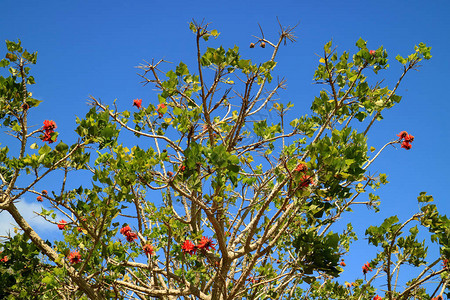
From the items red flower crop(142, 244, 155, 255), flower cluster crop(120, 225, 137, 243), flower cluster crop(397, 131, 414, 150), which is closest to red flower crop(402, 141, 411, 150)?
flower cluster crop(397, 131, 414, 150)

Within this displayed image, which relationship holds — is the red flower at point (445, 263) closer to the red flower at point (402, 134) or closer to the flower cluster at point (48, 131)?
the red flower at point (402, 134)

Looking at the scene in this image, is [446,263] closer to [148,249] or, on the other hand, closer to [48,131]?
[148,249]

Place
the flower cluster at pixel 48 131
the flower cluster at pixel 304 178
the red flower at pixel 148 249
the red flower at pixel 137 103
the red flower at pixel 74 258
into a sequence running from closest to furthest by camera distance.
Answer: the flower cluster at pixel 304 178
the flower cluster at pixel 48 131
the red flower at pixel 74 258
the red flower at pixel 148 249
the red flower at pixel 137 103

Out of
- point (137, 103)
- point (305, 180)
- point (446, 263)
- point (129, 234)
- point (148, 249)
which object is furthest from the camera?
point (137, 103)

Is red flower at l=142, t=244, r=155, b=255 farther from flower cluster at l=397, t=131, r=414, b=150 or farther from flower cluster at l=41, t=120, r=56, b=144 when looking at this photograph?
flower cluster at l=397, t=131, r=414, b=150

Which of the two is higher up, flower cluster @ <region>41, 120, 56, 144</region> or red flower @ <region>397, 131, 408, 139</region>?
red flower @ <region>397, 131, 408, 139</region>

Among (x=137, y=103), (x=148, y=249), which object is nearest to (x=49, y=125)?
(x=137, y=103)

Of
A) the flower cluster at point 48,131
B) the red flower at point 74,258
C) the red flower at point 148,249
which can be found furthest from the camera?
the red flower at point 148,249

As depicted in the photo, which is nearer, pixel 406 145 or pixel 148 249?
pixel 148 249

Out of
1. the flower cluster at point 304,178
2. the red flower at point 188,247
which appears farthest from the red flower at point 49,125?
the flower cluster at point 304,178

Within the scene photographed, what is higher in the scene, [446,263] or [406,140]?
[406,140]

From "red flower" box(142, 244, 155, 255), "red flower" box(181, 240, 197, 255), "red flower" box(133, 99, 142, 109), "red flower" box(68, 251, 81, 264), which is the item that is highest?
"red flower" box(133, 99, 142, 109)

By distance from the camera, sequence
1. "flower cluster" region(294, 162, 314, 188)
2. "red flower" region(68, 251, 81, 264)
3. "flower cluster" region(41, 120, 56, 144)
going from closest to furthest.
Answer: "flower cluster" region(294, 162, 314, 188)
"flower cluster" region(41, 120, 56, 144)
"red flower" region(68, 251, 81, 264)

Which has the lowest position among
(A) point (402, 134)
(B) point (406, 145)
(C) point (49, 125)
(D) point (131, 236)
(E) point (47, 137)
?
(D) point (131, 236)
